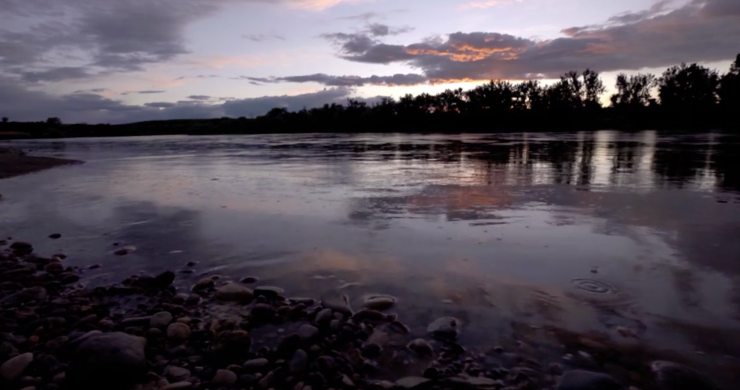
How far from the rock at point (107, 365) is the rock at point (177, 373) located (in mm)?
161

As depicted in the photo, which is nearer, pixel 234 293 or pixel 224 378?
pixel 224 378

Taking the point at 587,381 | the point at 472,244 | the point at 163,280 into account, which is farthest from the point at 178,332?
A: the point at 472,244

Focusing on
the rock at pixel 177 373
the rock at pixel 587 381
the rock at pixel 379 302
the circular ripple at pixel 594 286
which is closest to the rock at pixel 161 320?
the rock at pixel 177 373

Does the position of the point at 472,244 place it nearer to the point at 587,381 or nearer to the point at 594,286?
the point at 594,286

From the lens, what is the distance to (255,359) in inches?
133

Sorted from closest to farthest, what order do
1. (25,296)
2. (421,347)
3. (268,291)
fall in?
(421,347), (25,296), (268,291)

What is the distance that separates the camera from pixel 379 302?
4367 millimetres

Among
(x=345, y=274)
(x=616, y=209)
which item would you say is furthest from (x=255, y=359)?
(x=616, y=209)

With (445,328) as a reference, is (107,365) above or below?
above

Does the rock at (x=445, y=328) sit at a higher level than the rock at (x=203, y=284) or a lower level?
lower

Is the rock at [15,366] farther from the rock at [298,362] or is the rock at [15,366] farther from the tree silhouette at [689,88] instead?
the tree silhouette at [689,88]

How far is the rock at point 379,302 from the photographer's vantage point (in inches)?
169

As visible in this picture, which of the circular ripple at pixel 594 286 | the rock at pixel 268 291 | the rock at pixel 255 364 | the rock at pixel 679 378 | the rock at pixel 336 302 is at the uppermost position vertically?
the rock at pixel 268 291

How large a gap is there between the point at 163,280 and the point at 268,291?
1.30 meters
